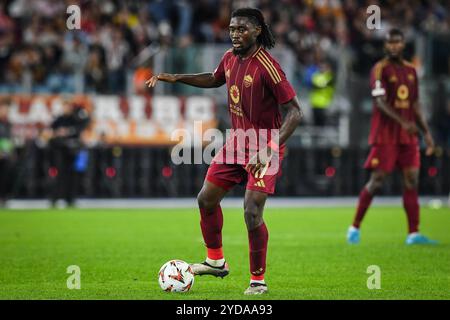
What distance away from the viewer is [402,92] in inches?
567

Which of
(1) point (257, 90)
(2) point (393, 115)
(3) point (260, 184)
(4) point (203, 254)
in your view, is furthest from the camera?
(2) point (393, 115)

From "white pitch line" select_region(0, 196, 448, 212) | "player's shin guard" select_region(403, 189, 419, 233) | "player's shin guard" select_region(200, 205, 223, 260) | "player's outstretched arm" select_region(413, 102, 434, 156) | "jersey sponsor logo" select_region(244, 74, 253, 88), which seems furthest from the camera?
"white pitch line" select_region(0, 196, 448, 212)

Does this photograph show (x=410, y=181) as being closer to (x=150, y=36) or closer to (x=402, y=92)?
(x=402, y=92)

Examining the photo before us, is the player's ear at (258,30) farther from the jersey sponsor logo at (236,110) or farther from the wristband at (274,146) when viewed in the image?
the wristband at (274,146)

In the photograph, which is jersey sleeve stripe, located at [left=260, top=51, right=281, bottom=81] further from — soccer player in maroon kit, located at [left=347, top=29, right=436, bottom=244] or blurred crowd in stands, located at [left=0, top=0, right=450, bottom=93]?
blurred crowd in stands, located at [left=0, top=0, right=450, bottom=93]

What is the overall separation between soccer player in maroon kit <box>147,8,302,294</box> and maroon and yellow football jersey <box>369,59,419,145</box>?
15.7ft

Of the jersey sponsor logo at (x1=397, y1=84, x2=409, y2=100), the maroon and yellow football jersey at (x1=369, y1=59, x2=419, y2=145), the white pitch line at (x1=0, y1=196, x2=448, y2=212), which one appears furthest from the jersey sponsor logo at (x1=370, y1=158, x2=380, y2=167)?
the white pitch line at (x1=0, y1=196, x2=448, y2=212)

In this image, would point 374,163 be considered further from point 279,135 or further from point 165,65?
point 165,65

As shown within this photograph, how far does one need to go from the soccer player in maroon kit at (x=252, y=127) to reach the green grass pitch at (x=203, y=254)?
0.46m

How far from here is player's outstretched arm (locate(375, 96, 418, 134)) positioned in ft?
45.8

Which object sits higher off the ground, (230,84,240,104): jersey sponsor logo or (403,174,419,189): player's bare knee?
(230,84,240,104): jersey sponsor logo

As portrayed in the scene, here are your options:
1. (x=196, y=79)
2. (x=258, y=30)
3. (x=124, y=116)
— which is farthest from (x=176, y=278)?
(x=124, y=116)

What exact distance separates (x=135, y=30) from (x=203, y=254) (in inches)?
616
